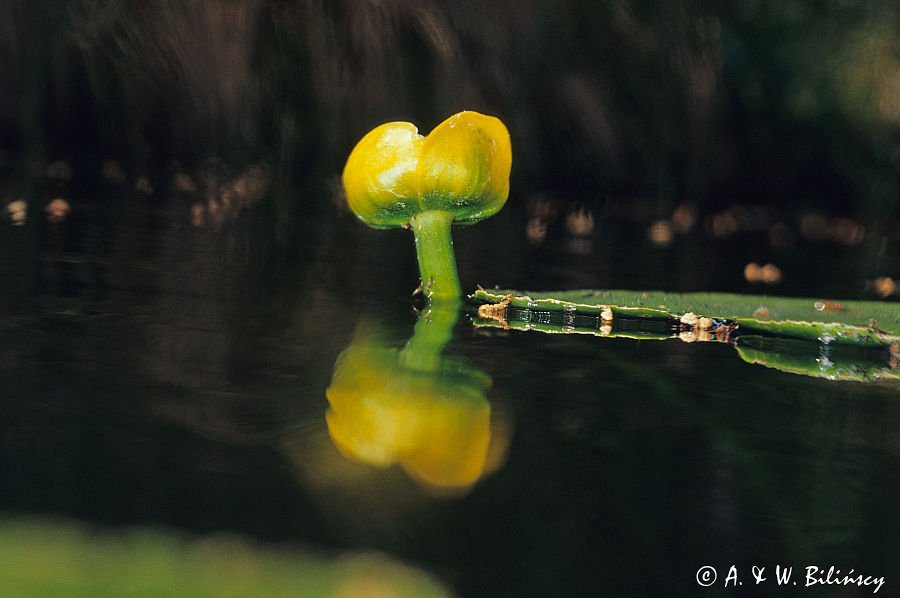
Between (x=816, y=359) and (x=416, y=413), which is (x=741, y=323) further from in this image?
(x=416, y=413)

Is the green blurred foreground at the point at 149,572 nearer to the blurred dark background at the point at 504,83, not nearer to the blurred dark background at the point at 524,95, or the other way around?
the blurred dark background at the point at 524,95

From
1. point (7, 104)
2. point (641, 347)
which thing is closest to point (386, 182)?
point (641, 347)

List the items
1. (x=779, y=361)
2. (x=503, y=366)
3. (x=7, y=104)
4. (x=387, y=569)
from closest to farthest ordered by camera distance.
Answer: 1. (x=387, y=569)
2. (x=503, y=366)
3. (x=779, y=361)
4. (x=7, y=104)

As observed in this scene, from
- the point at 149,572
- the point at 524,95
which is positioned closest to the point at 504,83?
the point at 524,95

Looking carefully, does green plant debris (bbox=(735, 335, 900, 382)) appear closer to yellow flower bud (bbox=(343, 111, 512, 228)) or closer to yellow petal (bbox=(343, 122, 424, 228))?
yellow flower bud (bbox=(343, 111, 512, 228))

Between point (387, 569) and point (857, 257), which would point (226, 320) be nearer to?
point (387, 569)

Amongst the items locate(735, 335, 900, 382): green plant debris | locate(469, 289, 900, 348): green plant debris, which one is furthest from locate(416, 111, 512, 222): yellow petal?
locate(735, 335, 900, 382): green plant debris
